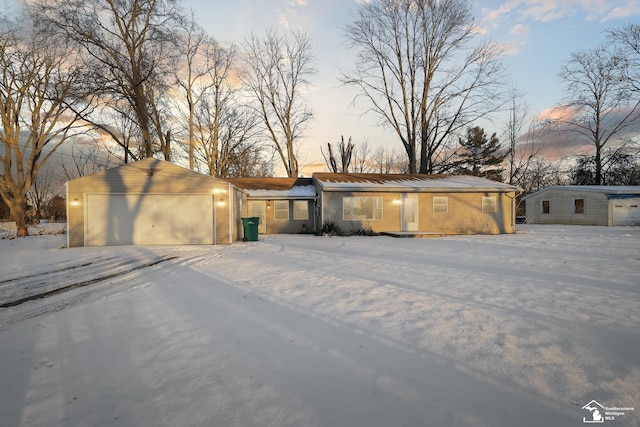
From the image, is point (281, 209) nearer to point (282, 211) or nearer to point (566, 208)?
point (282, 211)

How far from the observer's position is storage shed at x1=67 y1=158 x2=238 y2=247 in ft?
38.1

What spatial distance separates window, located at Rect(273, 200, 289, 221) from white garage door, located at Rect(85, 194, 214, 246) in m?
5.72

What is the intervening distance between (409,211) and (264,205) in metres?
8.16

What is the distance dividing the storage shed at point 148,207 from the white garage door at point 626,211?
25.8 metres

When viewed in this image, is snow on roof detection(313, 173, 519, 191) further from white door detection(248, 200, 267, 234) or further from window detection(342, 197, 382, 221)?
white door detection(248, 200, 267, 234)

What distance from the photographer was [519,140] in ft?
103

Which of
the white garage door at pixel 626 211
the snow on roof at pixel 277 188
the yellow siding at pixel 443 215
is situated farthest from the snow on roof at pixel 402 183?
the white garage door at pixel 626 211

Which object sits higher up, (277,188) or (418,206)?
(277,188)

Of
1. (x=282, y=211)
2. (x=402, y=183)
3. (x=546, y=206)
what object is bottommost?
(x=282, y=211)

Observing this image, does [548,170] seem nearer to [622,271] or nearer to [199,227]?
[622,271]

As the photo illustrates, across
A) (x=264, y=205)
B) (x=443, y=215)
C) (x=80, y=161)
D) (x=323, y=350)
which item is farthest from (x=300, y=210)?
(x=80, y=161)

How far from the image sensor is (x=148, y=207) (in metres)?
12.0

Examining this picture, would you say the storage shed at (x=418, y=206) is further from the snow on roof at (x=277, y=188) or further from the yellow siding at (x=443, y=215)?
the snow on roof at (x=277, y=188)

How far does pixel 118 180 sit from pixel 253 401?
12386 millimetres
